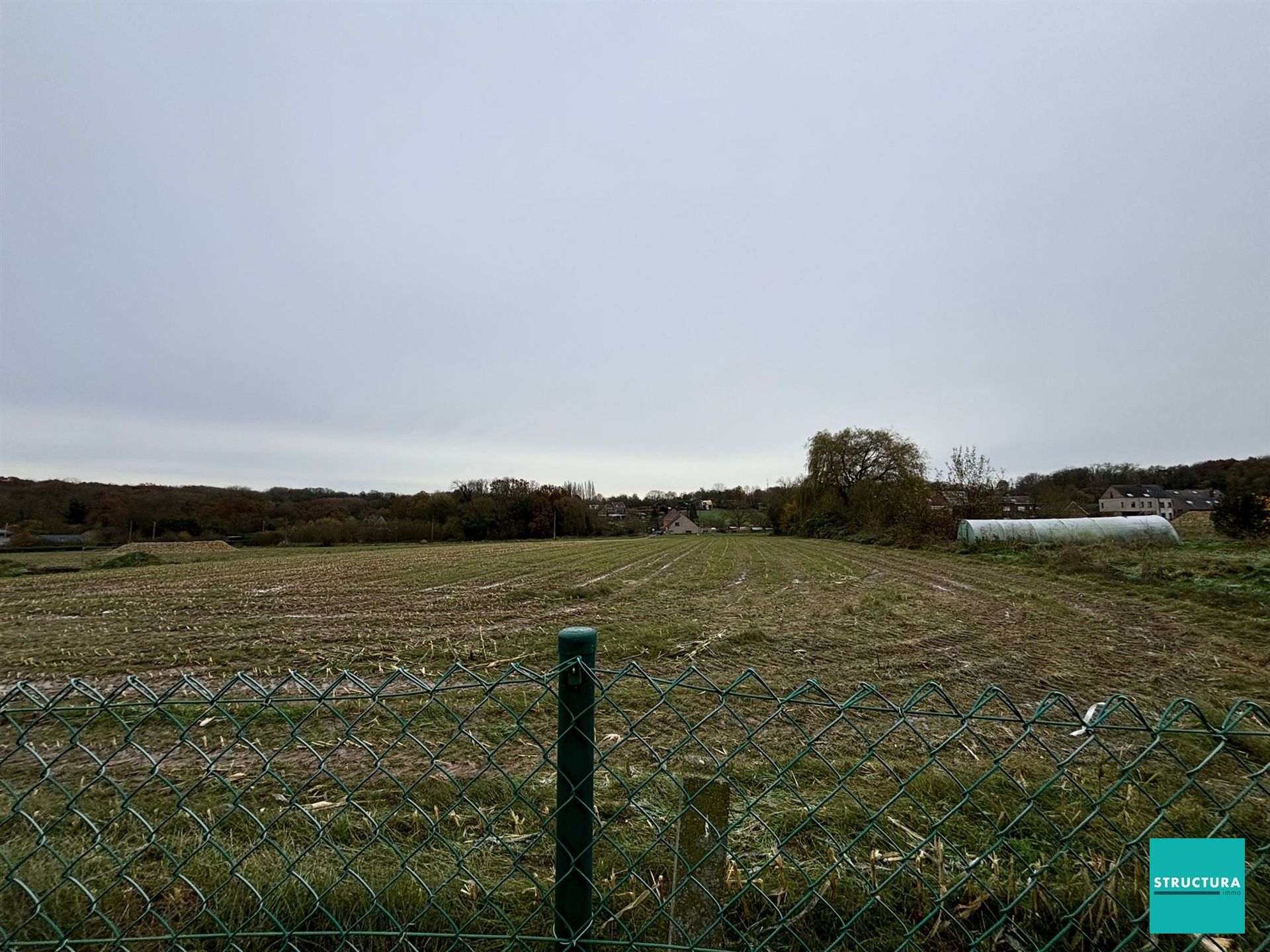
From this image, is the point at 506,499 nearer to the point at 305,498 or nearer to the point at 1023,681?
the point at 305,498

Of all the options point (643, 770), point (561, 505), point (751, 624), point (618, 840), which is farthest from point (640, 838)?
point (561, 505)

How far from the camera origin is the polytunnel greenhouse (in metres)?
21.1

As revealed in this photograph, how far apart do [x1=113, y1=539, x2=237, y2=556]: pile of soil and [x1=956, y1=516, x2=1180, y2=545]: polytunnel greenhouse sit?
177 ft

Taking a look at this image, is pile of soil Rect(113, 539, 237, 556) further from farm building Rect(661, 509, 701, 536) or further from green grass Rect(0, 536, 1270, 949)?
farm building Rect(661, 509, 701, 536)

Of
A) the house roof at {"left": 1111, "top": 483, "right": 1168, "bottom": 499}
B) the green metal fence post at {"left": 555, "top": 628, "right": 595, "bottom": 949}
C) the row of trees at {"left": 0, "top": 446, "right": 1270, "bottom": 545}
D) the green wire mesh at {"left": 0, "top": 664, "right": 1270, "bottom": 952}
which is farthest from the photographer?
the house roof at {"left": 1111, "top": 483, "right": 1168, "bottom": 499}

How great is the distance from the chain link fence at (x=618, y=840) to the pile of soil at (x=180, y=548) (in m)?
52.5

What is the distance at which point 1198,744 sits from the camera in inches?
164

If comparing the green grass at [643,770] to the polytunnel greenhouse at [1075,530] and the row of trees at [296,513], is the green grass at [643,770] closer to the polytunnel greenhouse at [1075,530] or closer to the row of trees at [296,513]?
the polytunnel greenhouse at [1075,530]

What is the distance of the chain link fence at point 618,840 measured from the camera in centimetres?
167

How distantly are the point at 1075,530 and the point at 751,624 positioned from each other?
20926mm

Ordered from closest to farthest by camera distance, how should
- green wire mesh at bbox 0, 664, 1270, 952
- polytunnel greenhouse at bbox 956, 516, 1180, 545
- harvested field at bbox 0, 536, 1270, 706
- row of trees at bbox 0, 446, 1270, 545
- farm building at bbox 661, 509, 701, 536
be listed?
green wire mesh at bbox 0, 664, 1270, 952 < harvested field at bbox 0, 536, 1270, 706 < polytunnel greenhouse at bbox 956, 516, 1180, 545 < row of trees at bbox 0, 446, 1270, 545 < farm building at bbox 661, 509, 701, 536

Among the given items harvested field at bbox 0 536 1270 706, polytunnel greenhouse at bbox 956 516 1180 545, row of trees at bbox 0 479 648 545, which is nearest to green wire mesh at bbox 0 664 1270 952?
harvested field at bbox 0 536 1270 706

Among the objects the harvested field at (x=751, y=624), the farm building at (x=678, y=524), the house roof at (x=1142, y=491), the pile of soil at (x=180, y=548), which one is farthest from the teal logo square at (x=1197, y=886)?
the farm building at (x=678, y=524)

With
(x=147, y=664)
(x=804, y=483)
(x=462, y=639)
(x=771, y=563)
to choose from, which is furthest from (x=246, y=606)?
(x=804, y=483)
